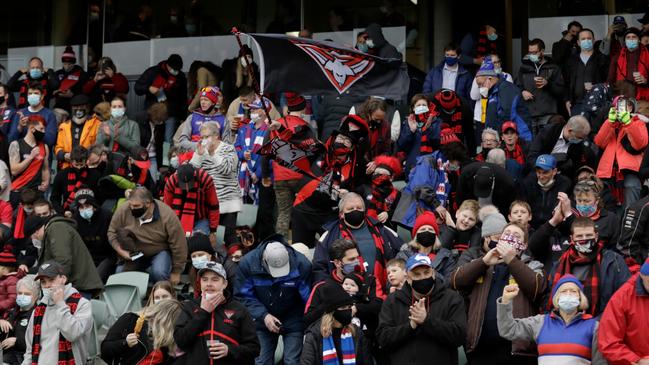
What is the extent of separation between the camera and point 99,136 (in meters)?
20.6

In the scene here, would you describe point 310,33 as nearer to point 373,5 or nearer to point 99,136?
point 373,5

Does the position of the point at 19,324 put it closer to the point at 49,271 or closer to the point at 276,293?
the point at 49,271

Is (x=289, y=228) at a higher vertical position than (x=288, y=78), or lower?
lower

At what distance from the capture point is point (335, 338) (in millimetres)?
13039

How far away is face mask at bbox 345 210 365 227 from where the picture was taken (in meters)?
15.0

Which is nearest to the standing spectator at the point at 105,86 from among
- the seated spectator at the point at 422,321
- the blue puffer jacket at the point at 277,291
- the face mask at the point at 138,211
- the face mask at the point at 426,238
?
the face mask at the point at 138,211

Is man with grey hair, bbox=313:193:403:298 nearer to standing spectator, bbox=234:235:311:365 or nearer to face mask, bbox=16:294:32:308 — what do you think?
standing spectator, bbox=234:235:311:365

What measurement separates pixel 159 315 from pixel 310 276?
1649mm

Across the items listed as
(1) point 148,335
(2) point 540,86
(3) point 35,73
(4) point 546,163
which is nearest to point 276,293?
(1) point 148,335

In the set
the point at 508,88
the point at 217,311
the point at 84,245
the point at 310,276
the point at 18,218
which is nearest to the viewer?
the point at 217,311

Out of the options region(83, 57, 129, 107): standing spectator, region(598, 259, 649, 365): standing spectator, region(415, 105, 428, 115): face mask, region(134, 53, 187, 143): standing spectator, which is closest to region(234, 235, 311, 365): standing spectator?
region(598, 259, 649, 365): standing spectator

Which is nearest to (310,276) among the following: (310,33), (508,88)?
(508,88)

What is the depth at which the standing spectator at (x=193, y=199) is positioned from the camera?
55.9ft

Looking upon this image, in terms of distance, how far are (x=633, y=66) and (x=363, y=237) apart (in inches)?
244
